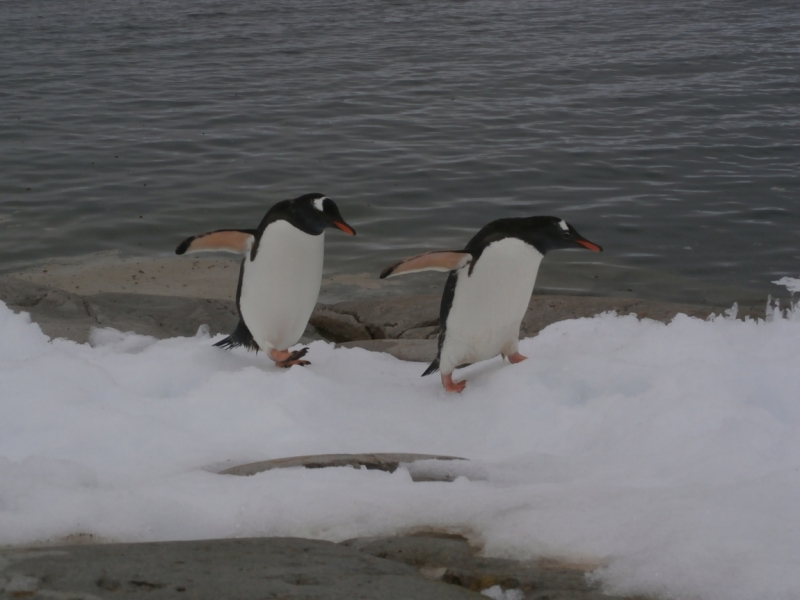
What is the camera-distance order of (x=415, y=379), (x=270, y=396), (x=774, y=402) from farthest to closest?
(x=415, y=379) → (x=270, y=396) → (x=774, y=402)

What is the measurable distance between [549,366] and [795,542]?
145 centimetres

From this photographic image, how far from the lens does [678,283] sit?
242 inches

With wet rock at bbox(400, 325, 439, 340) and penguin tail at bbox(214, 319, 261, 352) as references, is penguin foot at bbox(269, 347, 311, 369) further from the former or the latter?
wet rock at bbox(400, 325, 439, 340)

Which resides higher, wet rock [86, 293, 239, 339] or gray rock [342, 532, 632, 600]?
gray rock [342, 532, 632, 600]

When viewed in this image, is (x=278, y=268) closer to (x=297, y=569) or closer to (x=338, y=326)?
(x=338, y=326)

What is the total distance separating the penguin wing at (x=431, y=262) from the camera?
321 cm

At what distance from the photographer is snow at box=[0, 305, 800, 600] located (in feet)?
6.21

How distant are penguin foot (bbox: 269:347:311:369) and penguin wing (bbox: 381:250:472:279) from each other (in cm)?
66

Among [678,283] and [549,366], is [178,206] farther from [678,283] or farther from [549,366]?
[549,366]

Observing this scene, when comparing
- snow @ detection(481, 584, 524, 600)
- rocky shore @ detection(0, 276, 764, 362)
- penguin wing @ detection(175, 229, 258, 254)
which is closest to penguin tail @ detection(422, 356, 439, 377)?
rocky shore @ detection(0, 276, 764, 362)

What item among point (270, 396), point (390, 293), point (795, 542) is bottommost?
point (390, 293)

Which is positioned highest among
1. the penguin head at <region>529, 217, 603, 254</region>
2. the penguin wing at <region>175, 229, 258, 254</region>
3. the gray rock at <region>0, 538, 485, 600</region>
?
the penguin head at <region>529, 217, 603, 254</region>

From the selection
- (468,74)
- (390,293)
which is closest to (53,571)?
(390,293)

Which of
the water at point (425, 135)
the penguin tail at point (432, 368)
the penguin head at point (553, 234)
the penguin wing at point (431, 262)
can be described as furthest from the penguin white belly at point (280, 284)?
the water at point (425, 135)
